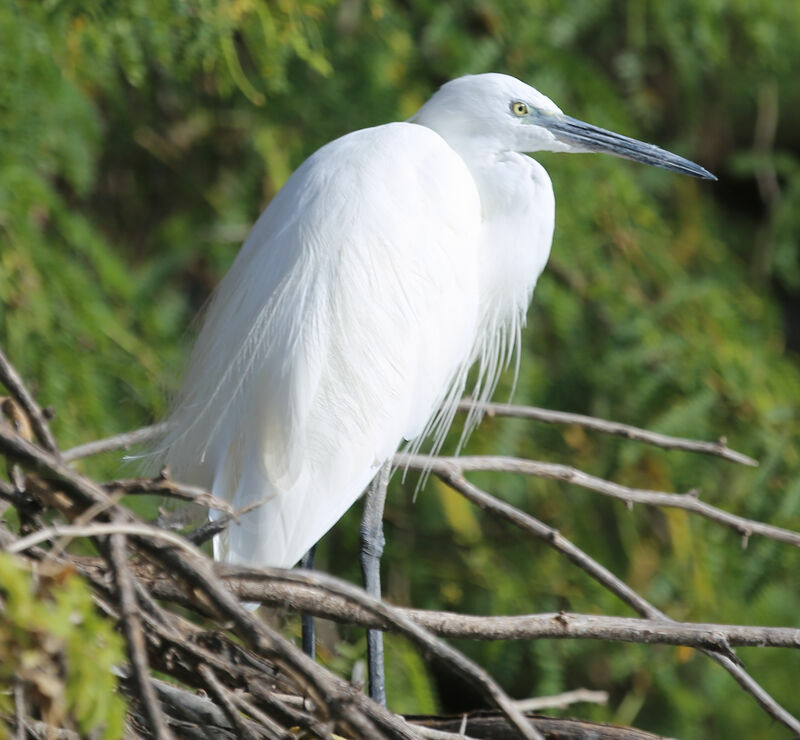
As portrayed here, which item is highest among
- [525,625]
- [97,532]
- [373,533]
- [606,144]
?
[606,144]

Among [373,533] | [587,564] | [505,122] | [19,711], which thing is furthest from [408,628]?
[505,122]

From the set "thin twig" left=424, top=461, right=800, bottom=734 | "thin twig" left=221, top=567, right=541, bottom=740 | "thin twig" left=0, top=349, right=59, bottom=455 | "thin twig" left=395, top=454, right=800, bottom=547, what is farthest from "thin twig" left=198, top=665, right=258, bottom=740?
"thin twig" left=395, top=454, right=800, bottom=547

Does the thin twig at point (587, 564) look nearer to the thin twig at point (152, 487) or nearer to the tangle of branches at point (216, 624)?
the tangle of branches at point (216, 624)

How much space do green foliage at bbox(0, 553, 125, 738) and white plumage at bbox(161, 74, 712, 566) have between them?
2.36 ft

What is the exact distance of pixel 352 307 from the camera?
167cm

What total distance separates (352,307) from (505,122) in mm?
418

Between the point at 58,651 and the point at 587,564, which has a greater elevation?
the point at 58,651

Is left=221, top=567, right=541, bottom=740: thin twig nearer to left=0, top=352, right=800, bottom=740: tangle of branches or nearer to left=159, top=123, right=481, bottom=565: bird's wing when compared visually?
left=0, top=352, right=800, bottom=740: tangle of branches

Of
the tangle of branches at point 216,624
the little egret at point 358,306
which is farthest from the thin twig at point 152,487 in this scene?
the little egret at point 358,306

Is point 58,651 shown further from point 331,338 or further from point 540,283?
point 540,283

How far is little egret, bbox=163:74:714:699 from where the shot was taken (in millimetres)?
1624

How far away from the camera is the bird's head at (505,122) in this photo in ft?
5.97

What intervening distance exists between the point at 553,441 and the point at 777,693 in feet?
2.73

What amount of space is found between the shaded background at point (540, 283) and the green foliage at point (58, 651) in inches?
51.8
